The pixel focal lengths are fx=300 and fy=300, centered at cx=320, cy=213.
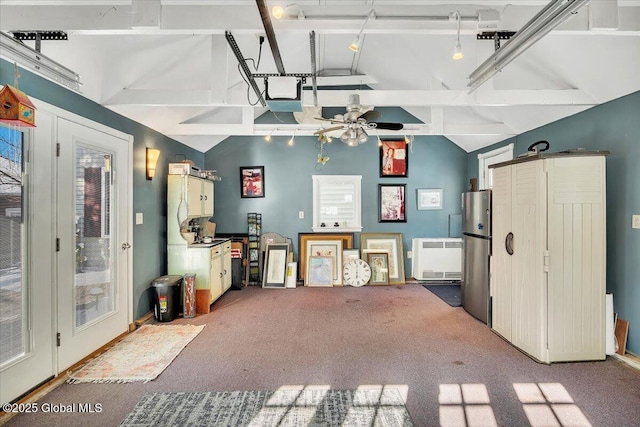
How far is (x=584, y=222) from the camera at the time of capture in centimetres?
280

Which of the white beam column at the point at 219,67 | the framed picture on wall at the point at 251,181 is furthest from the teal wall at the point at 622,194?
the framed picture on wall at the point at 251,181

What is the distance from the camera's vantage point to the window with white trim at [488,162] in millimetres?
4895

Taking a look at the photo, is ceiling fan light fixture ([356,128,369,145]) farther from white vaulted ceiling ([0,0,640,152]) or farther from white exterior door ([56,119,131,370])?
white exterior door ([56,119,131,370])

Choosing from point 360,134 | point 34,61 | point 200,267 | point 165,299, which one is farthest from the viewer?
point 200,267

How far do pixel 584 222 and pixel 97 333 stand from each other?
485 cm

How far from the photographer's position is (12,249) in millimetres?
2217

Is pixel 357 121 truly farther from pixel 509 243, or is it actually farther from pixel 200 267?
pixel 200 267

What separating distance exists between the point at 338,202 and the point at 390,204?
1.02 meters

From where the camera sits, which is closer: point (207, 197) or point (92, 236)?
point (92, 236)

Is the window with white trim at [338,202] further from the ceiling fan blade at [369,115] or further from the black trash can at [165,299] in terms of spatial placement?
the black trash can at [165,299]

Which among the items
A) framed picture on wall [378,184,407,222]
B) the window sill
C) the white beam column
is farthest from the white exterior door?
framed picture on wall [378,184,407,222]

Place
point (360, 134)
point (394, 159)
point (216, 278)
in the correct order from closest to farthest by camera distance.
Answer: point (360, 134)
point (216, 278)
point (394, 159)

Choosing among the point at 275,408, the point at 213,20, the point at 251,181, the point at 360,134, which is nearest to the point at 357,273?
the point at 251,181

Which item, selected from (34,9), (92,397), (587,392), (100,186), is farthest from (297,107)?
(587,392)
